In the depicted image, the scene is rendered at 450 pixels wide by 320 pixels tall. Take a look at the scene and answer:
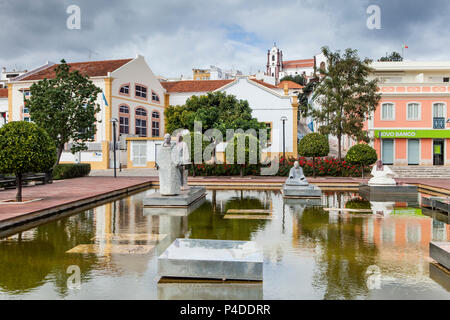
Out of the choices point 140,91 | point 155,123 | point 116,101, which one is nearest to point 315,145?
point 116,101

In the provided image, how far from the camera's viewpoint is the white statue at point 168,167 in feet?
38.7

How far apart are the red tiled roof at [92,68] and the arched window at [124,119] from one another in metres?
3.43

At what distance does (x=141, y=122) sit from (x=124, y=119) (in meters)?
2.70

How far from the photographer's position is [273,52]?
125375 millimetres

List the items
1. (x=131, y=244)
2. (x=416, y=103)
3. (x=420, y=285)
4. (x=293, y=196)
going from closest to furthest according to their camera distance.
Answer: (x=420, y=285)
(x=131, y=244)
(x=293, y=196)
(x=416, y=103)

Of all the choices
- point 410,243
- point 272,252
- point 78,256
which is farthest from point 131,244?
point 410,243

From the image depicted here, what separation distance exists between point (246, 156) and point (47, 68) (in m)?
27.9

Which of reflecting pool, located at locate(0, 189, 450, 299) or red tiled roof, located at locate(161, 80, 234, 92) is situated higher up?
red tiled roof, located at locate(161, 80, 234, 92)

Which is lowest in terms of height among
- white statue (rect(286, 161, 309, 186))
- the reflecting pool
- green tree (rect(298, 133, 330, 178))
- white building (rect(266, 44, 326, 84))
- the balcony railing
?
the reflecting pool

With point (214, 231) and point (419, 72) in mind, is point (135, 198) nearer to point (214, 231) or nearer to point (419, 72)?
point (214, 231)

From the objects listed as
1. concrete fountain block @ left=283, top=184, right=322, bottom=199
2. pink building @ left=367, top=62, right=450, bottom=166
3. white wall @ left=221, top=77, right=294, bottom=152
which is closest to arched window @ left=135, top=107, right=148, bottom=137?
white wall @ left=221, top=77, right=294, bottom=152

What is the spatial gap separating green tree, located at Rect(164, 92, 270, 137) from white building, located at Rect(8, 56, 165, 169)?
14.7 ft

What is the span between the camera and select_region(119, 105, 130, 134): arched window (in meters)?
34.8

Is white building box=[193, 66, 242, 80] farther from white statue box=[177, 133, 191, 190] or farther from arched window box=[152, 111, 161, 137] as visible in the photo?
white statue box=[177, 133, 191, 190]
